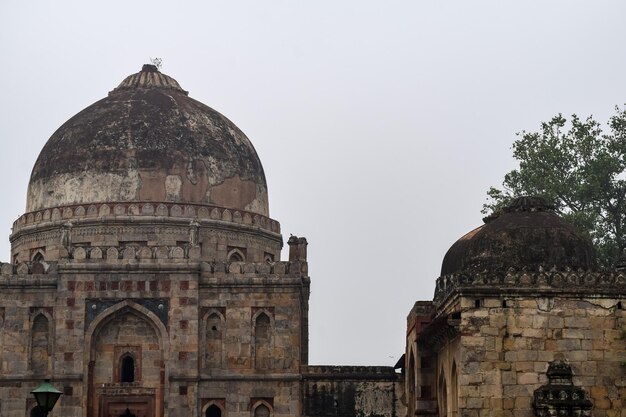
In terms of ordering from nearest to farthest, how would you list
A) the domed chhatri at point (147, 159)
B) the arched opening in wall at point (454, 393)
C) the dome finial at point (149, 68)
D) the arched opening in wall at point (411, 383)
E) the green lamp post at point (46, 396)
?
the green lamp post at point (46, 396)
the arched opening in wall at point (454, 393)
the arched opening in wall at point (411, 383)
the domed chhatri at point (147, 159)
the dome finial at point (149, 68)

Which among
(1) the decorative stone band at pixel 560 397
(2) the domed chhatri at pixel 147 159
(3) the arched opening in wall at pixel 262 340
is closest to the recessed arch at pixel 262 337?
(3) the arched opening in wall at pixel 262 340

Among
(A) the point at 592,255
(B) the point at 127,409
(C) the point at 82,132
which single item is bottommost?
(B) the point at 127,409

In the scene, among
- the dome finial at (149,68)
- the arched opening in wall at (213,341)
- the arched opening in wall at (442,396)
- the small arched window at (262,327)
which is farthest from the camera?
the dome finial at (149,68)

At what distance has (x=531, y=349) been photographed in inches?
862

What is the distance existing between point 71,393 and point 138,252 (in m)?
3.85

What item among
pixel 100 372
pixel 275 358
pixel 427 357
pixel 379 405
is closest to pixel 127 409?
pixel 100 372

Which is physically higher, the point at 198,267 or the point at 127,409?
the point at 198,267

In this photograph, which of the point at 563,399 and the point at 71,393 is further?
the point at 71,393

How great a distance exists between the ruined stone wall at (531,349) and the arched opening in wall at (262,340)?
12.1m

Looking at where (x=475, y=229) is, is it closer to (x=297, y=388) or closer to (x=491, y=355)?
(x=491, y=355)

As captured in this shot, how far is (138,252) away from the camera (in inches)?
1321

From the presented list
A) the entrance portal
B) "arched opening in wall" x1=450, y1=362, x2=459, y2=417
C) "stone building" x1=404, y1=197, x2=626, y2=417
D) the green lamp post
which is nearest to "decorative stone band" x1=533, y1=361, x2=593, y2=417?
"stone building" x1=404, y1=197, x2=626, y2=417

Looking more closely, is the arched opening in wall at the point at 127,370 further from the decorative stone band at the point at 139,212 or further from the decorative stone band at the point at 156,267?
the decorative stone band at the point at 139,212

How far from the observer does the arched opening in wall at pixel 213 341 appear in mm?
33250
